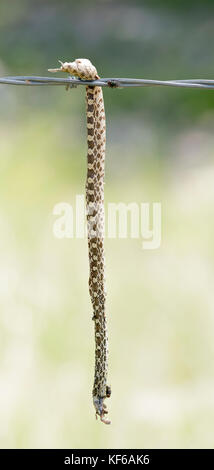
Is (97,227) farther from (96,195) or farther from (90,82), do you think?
(90,82)

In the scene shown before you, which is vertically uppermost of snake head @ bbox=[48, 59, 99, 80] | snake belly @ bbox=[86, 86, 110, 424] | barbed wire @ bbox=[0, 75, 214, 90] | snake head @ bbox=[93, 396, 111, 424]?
snake head @ bbox=[48, 59, 99, 80]

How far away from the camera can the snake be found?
2367 mm

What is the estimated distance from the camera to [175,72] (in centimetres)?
1153

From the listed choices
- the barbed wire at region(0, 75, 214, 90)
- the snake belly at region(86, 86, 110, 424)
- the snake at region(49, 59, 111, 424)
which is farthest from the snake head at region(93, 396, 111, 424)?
the barbed wire at region(0, 75, 214, 90)

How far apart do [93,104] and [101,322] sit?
2.94 feet

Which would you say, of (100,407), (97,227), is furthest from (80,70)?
(100,407)

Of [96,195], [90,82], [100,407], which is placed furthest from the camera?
[100,407]

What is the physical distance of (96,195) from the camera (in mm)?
2562

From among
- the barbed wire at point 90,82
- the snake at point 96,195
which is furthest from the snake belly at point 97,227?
the barbed wire at point 90,82

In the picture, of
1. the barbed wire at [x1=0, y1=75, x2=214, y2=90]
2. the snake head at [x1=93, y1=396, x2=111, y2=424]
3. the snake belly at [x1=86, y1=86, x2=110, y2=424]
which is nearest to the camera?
the barbed wire at [x1=0, y1=75, x2=214, y2=90]

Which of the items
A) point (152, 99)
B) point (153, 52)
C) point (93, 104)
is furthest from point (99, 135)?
point (153, 52)

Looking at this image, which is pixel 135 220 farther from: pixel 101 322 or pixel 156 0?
pixel 156 0

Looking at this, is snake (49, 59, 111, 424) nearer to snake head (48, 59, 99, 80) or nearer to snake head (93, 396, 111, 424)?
snake head (48, 59, 99, 80)

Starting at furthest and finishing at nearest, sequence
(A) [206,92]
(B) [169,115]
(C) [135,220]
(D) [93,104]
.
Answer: (B) [169,115]
(A) [206,92]
(C) [135,220]
(D) [93,104]
